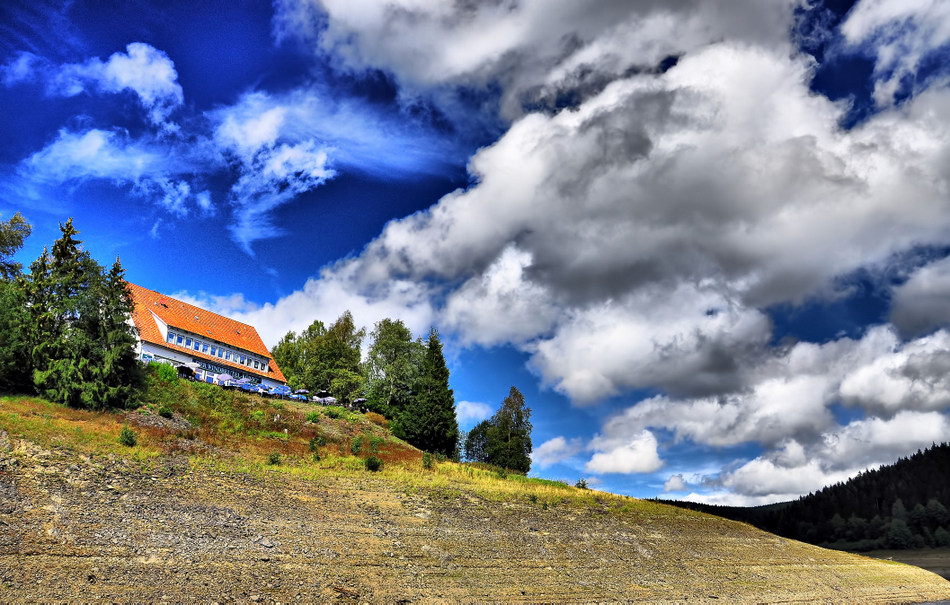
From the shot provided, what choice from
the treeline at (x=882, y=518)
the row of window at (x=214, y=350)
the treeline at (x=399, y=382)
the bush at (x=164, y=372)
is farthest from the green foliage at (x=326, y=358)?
the treeline at (x=882, y=518)

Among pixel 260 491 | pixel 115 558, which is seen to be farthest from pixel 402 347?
pixel 115 558

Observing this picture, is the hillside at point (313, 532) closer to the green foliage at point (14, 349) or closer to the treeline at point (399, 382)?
the green foliage at point (14, 349)

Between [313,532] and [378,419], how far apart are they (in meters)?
43.9

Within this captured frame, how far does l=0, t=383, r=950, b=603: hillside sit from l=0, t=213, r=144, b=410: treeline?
8.81 feet

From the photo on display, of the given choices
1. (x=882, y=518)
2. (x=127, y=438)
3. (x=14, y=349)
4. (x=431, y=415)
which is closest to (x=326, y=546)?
(x=127, y=438)

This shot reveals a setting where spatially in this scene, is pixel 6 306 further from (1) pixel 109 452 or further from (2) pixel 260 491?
(2) pixel 260 491

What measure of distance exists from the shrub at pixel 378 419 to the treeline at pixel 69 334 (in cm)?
2825

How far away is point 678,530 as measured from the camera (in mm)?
49125

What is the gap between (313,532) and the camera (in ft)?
105

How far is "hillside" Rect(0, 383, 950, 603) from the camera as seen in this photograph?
84.2 ft

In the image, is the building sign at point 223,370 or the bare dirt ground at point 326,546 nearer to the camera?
the bare dirt ground at point 326,546

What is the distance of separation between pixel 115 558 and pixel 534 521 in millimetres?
26955

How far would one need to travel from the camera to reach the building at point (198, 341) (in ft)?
240

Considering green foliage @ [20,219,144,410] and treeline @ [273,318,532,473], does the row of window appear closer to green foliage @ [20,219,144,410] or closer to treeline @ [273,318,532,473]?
treeline @ [273,318,532,473]
